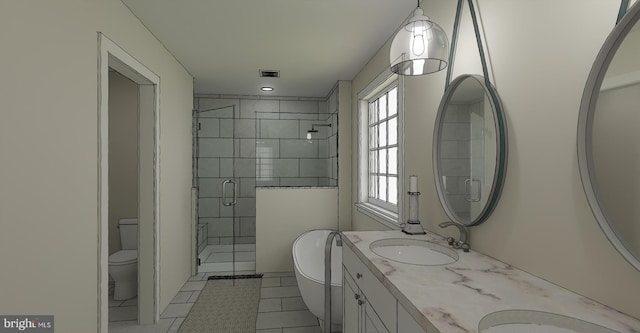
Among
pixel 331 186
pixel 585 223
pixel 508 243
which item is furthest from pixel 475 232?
pixel 331 186

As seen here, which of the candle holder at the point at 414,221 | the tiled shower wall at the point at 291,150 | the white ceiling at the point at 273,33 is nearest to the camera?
the candle holder at the point at 414,221

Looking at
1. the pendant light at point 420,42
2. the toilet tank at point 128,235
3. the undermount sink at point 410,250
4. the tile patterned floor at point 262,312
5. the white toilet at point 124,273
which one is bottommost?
the tile patterned floor at point 262,312

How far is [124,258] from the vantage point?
307cm

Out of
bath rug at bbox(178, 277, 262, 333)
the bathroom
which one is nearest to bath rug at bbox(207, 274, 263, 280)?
bath rug at bbox(178, 277, 262, 333)

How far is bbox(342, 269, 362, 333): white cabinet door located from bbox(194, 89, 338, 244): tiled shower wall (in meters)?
2.73

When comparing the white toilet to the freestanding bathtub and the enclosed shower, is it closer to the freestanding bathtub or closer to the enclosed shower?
the enclosed shower

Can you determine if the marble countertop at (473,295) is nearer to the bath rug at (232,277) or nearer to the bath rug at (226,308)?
the bath rug at (226,308)

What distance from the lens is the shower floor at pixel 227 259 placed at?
405cm

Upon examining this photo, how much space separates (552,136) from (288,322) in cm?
240

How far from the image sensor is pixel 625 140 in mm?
834

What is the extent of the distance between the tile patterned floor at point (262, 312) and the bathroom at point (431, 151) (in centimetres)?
100

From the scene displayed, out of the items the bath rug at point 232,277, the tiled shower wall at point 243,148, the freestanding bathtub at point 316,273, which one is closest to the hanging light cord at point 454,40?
the freestanding bathtub at point 316,273

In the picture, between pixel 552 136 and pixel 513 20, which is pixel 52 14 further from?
pixel 552 136

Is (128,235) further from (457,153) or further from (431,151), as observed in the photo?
(457,153)
